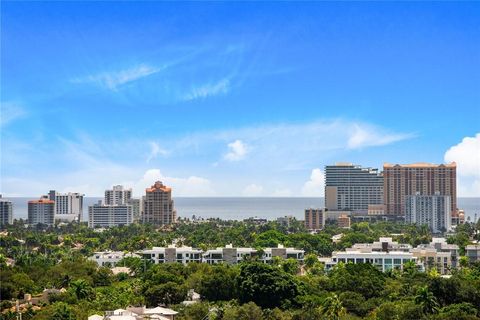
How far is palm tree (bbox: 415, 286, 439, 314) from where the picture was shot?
17.2 metres

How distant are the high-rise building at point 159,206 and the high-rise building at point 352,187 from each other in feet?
56.3

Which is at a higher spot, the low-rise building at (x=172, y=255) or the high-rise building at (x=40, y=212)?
the high-rise building at (x=40, y=212)

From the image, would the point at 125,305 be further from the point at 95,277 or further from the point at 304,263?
the point at 304,263

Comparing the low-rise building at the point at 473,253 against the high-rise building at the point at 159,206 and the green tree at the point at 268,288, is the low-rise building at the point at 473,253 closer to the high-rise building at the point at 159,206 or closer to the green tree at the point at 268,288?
the green tree at the point at 268,288

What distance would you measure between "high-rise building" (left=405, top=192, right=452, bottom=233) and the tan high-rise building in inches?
141

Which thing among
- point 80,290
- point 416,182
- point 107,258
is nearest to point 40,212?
point 416,182

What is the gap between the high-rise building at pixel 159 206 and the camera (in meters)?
69.1

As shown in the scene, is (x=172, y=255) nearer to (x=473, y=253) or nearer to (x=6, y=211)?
(x=473, y=253)

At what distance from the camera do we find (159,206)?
69.1m

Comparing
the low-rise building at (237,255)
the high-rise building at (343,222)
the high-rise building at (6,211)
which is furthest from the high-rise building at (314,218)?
the low-rise building at (237,255)

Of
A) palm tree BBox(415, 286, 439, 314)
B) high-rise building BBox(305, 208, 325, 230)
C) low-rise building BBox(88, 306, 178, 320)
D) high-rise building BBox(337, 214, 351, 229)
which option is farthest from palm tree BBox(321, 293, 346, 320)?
high-rise building BBox(305, 208, 325, 230)

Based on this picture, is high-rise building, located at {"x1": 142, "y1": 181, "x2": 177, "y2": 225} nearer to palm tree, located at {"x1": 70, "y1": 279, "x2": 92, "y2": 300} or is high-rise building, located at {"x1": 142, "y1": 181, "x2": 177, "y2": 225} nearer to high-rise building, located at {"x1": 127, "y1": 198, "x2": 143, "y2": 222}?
high-rise building, located at {"x1": 127, "y1": 198, "x2": 143, "y2": 222}

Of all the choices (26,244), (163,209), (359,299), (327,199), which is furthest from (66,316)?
→ (327,199)

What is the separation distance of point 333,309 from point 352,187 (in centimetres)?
5767
